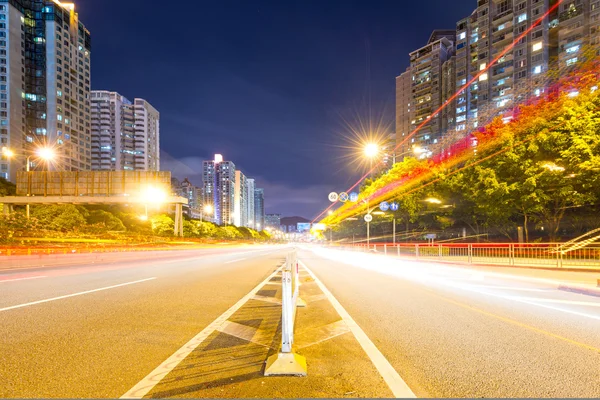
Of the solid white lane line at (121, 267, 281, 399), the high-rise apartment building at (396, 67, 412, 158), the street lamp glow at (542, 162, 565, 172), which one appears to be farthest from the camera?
the high-rise apartment building at (396, 67, 412, 158)

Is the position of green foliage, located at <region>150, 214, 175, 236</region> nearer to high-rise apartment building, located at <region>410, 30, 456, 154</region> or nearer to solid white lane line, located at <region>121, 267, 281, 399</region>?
solid white lane line, located at <region>121, 267, 281, 399</region>

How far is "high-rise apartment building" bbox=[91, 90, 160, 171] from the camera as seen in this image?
157125 mm

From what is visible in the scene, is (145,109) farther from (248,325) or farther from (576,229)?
(248,325)

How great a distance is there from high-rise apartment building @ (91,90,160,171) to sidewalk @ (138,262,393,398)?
171660mm

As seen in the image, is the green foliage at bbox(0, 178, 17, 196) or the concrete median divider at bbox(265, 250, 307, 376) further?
the green foliage at bbox(0, 178, 17, 196)

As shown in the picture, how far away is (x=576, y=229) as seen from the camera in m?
35.1

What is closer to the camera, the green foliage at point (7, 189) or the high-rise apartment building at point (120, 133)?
the green foliage at point (7, 189)

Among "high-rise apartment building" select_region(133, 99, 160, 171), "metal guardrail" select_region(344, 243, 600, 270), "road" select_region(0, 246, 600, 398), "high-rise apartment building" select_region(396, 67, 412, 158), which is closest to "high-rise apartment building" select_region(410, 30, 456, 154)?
"high-rise apartment building" select_region(396, 67, 412, 158)

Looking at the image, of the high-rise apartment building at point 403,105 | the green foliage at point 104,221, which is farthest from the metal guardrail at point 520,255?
the high-rise apartment building at point 403,105

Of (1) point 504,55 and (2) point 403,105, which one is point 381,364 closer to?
(1) point 504,55

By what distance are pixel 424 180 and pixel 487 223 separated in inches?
395

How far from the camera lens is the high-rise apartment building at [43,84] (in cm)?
10756

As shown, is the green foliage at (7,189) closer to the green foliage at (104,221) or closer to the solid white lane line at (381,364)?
the green foliage at (104,221)

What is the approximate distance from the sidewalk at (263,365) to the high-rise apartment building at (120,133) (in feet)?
563
